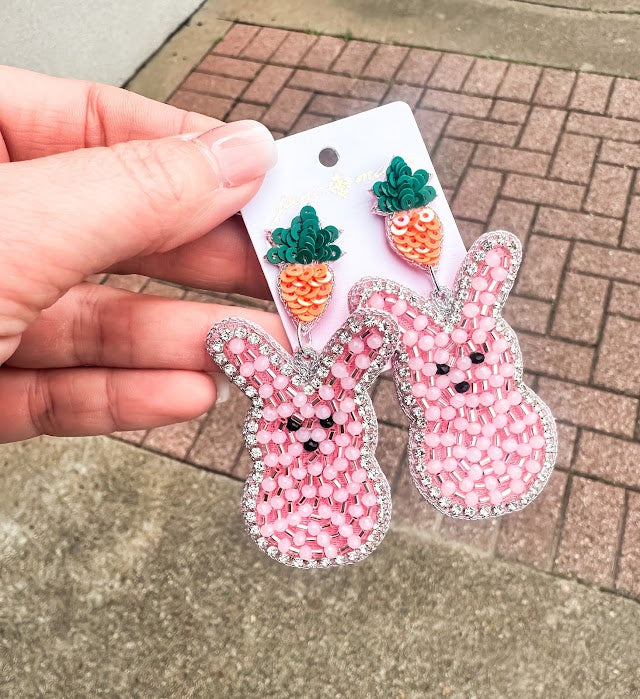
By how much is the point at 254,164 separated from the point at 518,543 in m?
1.82

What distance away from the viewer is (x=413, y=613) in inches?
96.6

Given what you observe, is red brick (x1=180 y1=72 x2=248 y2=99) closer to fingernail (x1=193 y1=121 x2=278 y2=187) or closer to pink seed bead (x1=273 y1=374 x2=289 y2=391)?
fingernail (x1=193 y1=121 x2=278 y2=187)

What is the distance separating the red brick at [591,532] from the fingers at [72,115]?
194 cm

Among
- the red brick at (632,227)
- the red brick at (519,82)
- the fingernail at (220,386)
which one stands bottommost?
the red brick at (632,227)

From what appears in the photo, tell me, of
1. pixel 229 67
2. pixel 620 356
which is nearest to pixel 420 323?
pixel 620 356

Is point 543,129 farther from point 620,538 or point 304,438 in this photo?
point 304,438

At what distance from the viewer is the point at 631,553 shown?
2.50m

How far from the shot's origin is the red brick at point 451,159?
3.43 m

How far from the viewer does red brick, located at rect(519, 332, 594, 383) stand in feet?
9.33

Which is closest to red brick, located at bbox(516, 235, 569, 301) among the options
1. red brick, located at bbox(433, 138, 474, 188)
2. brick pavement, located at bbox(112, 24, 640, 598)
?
brick pavement, located at bbox(112, 24, 640, 598)

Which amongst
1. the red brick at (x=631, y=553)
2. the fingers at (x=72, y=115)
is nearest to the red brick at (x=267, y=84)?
the fingers at (x=72, y=115)

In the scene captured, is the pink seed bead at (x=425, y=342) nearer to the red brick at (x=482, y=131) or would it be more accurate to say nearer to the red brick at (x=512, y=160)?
the red brick at (x=512, y=160)

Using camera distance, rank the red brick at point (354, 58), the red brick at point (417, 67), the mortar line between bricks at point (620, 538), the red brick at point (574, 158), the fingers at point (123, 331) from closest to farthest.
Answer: the fingers at point (123, 331) → the mortar line between bricks at point (620, 538) → the red brick at point (574, 158) → the red brick at point (417, 67) → the red brick at point (354, 58)

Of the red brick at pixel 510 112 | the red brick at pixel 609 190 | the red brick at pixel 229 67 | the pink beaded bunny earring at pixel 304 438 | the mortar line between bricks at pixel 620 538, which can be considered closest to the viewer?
the pink beaded bunny earring at pixel 304 438
